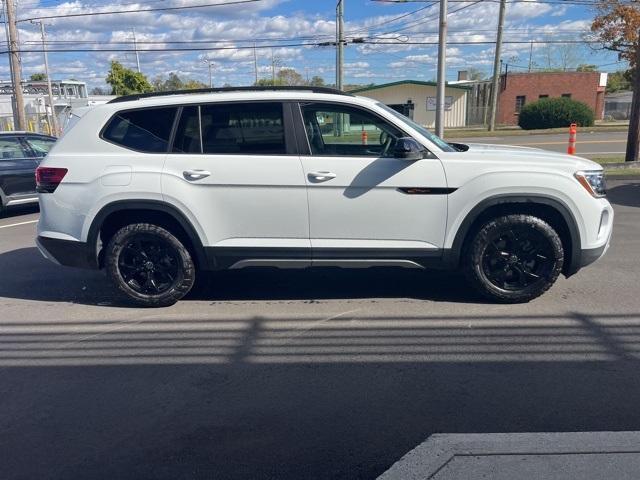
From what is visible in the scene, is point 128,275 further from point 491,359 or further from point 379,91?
point 379,91

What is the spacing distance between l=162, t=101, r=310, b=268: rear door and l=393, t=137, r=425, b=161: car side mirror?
0.87m

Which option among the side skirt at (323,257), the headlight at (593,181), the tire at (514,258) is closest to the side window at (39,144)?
the side skirt at (323,257)

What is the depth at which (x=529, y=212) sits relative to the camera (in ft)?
16.8

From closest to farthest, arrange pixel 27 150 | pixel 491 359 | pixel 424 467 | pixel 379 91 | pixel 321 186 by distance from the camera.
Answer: pixel 424 467 < pixel 491 359 < pixel 321 186 < pixel 27 150 < pixel 379 91

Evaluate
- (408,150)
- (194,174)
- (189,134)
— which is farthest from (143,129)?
(408,150)

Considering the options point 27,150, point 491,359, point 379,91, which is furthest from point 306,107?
point 379,91

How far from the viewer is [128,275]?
213 inches

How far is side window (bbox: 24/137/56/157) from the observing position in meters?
11.4

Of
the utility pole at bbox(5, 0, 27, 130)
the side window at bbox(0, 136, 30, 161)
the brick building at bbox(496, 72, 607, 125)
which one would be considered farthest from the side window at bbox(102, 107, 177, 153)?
the brick building at bbox(496, 72, 607, 125)

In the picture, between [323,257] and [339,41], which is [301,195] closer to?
[323,257]

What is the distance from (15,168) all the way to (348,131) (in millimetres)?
8197

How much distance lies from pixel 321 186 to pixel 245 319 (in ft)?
4.52

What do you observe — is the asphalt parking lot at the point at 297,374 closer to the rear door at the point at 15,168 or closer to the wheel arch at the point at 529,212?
the wheel arch at the point at 529,212

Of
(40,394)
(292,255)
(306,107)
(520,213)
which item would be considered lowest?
(40,394)
